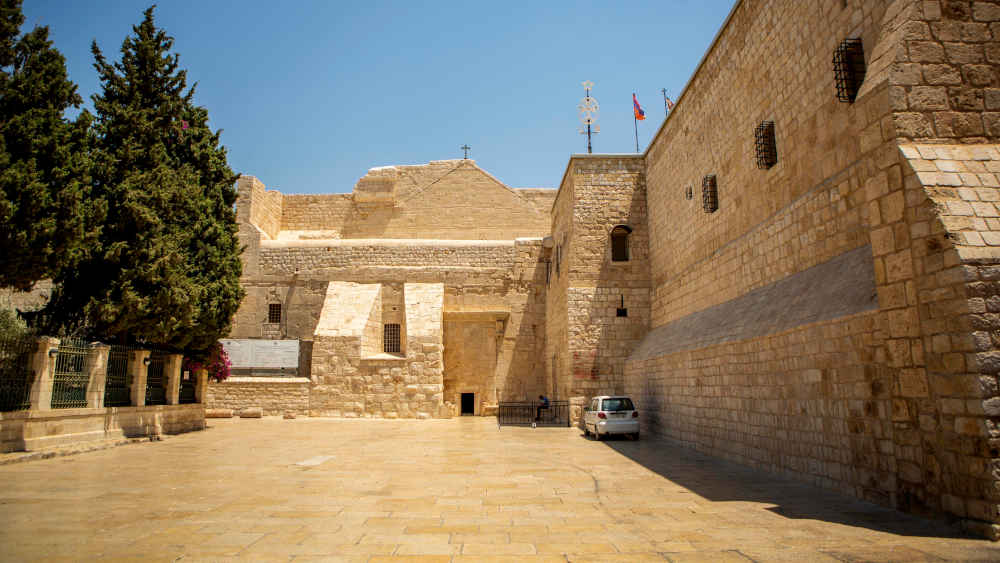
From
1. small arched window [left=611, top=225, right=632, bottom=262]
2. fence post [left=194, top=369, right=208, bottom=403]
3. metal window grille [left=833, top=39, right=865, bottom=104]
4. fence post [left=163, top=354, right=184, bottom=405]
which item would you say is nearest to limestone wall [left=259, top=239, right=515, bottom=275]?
small arched window [left=611, top=225, right=632, bottom=262]

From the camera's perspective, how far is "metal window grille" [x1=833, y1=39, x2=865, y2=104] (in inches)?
278

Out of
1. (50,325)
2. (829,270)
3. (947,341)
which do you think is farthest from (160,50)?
(947,341)

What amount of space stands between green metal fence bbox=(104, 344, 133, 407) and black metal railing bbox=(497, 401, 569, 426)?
9551mm

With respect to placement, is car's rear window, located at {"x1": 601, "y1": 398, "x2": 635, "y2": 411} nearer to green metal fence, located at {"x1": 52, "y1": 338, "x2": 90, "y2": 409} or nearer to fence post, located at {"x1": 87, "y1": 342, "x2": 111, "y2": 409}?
fence post, located at {"x1": 87, "y1": 342, "x2": 111, "y2": 409}

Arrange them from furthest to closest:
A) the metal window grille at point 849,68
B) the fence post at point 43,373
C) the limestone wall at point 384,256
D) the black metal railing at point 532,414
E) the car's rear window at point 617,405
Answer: the limestone wall at point 384,256 < the black metal railing at point 532,414 < the car's rear window at point 617,405 < the fence post at point 43,373 < the metal window grille at point 849,68

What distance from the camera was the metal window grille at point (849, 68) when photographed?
7055 millimetres

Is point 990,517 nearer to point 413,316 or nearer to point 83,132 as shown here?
point 83,132

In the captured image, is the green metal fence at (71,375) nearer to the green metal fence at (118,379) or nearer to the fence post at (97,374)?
the fence post at (97,374)

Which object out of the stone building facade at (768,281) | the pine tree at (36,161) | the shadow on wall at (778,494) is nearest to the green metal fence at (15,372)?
the pine tree at (36,161)

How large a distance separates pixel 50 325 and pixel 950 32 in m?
14.4

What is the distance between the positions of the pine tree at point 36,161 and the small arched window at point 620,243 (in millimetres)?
12381

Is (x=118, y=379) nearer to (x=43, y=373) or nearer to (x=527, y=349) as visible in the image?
(x=43, y=373)

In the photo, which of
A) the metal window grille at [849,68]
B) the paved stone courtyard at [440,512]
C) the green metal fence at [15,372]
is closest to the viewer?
the paved stone courtyard at [440,512]

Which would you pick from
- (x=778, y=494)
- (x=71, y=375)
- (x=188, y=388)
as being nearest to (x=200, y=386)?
(x=188, y=388)
